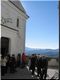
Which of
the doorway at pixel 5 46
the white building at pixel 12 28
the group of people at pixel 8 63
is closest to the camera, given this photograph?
the group of people at pixel 8 63

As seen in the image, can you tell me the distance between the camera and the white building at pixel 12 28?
72.8 feet

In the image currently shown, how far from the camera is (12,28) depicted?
24078 millimetres

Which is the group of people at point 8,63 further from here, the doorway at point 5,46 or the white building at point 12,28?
the white building at point 12,28

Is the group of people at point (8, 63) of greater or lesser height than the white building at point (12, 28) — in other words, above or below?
below

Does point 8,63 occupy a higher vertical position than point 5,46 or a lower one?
lower

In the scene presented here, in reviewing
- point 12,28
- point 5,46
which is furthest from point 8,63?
point 12,28

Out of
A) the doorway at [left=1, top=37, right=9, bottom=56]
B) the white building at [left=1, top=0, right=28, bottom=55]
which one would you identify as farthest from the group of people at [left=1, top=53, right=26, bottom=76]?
the white building at [left=1, top=0, right=28, bottom=55]

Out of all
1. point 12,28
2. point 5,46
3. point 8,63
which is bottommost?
point 8,63

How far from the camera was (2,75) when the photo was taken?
18.1m

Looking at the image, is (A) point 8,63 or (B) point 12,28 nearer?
(A) point 8,63

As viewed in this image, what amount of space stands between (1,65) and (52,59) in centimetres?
1372

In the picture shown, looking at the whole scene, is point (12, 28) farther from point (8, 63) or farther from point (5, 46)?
point (8, 63)

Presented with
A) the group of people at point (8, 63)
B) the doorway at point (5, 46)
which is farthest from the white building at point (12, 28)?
the group of people at point (8, 63)

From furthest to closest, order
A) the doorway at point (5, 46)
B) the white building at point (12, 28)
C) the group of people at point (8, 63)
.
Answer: the doorway at point (5, 46) < the white building at point (12, 28) < the group of people at point (8, 63)
